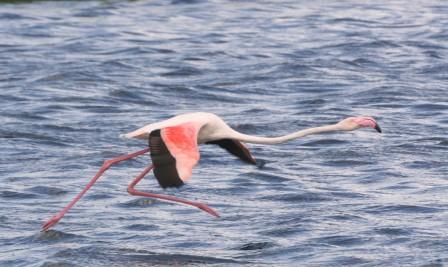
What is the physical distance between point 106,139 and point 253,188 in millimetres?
3038

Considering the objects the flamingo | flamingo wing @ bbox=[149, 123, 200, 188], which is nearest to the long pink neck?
the flamingo

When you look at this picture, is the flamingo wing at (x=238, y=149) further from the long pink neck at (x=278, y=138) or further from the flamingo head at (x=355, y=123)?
the flamingo head at (x=355, y=123)

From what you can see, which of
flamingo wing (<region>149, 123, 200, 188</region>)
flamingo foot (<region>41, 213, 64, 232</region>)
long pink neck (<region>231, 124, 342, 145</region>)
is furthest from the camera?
flamingo foot (<region>41, 213, 64, 232</region>)

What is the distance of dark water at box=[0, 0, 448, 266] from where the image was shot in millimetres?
11109

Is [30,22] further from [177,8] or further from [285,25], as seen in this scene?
[285,25]

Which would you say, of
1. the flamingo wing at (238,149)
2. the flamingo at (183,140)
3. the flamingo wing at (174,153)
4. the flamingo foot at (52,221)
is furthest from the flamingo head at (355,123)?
the flamingo foot at (52,221)

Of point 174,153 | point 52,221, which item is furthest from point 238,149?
point 174,153

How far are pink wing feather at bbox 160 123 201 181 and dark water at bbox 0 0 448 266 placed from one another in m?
1.04

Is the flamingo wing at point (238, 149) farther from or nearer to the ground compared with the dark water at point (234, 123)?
farther from the ground

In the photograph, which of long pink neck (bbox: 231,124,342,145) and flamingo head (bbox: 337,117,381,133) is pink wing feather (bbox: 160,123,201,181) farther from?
flamingo head (bbox: 337,117,381,133)

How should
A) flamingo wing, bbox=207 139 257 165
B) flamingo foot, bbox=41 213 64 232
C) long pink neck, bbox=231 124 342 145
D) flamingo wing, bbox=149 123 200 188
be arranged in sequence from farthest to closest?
flamingo wing, bbox=207 139 257 165 → flamingo foot, bbox=41 213 64 232 → long pink neck, bbox=231 124 342 145 → flamingo wing, bbox=149 123 200 188

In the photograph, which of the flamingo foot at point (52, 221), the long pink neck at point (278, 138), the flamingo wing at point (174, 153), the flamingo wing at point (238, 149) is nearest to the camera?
the flamingo wing at point (174, 153)

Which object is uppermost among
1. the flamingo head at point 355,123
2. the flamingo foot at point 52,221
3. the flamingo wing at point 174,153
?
the flamingo wing at point 174,153

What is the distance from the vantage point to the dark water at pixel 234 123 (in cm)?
1111
